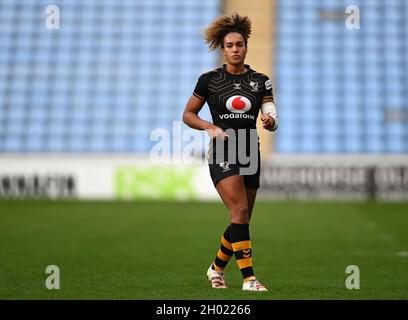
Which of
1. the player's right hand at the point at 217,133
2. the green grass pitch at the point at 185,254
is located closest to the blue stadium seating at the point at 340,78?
the green grass pitch at the point at 185,254

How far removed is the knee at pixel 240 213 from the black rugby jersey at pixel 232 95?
2.11 ft

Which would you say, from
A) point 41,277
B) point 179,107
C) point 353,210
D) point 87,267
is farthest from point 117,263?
point 179,107

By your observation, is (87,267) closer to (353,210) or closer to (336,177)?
(353,210)

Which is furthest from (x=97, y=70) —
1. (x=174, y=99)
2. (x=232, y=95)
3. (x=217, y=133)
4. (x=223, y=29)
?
(x=217, y=133)

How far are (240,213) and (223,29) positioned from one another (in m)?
1.54

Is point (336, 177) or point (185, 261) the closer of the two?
point (185, 261)

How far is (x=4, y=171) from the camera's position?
3409 cm

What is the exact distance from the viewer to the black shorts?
25.1 ft

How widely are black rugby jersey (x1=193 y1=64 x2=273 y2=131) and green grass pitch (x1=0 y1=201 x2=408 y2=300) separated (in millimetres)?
1383

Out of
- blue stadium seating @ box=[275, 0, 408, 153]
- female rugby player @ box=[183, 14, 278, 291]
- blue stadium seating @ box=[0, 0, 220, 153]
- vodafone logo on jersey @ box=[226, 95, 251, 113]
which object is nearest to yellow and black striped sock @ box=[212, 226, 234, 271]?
female rugby player @ box=[183, 14, 278, 291]

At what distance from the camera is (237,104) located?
768 centimetres

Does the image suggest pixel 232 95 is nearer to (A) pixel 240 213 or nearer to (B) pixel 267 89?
(B) pixel 267 89

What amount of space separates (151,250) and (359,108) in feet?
90.5

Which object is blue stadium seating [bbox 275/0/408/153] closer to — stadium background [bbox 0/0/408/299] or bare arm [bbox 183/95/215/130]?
stadium background [bbox 0/0/408/299]
